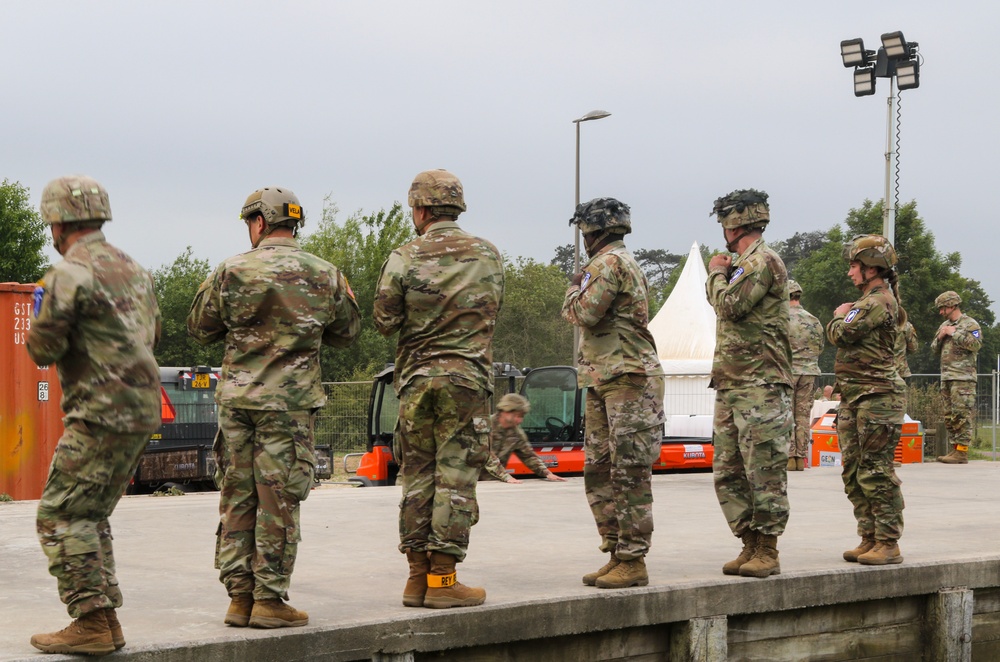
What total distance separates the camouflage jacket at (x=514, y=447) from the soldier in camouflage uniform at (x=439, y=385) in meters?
8.35

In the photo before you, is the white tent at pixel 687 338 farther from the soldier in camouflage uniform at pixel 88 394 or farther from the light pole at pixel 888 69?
the soldier in camouflage uniform at pixel 88 394

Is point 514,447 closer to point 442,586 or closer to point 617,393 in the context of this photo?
point 617,393

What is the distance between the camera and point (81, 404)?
516 centimetres

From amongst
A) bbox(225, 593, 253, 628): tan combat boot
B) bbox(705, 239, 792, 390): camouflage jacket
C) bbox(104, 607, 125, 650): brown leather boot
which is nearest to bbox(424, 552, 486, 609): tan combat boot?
bbox(225, 593, 253, 628): tan combat boot

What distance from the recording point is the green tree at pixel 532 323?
56625 millimetres

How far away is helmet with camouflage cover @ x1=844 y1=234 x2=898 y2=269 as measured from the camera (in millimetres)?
8469

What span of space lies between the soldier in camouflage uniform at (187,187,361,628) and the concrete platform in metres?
0.26

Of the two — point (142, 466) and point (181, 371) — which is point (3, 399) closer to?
point (142, 466)

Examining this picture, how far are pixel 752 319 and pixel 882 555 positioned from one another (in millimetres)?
1934

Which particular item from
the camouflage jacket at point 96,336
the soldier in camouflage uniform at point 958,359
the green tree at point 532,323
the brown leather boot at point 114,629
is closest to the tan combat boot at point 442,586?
the brown leather boot at point 114,629

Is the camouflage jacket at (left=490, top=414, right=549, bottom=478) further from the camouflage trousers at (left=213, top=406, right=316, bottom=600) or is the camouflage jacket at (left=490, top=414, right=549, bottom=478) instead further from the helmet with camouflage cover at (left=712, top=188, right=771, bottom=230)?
the camouflage trousers at (left=213, top=406, right=316, bottom=600)

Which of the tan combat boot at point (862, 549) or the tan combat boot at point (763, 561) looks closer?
the tan combat boot at point (763, 561)

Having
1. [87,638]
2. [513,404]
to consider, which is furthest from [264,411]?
[513,404]

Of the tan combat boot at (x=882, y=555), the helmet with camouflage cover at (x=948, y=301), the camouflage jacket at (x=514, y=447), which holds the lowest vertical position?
the tan combat boot at (x=882, y=555)
